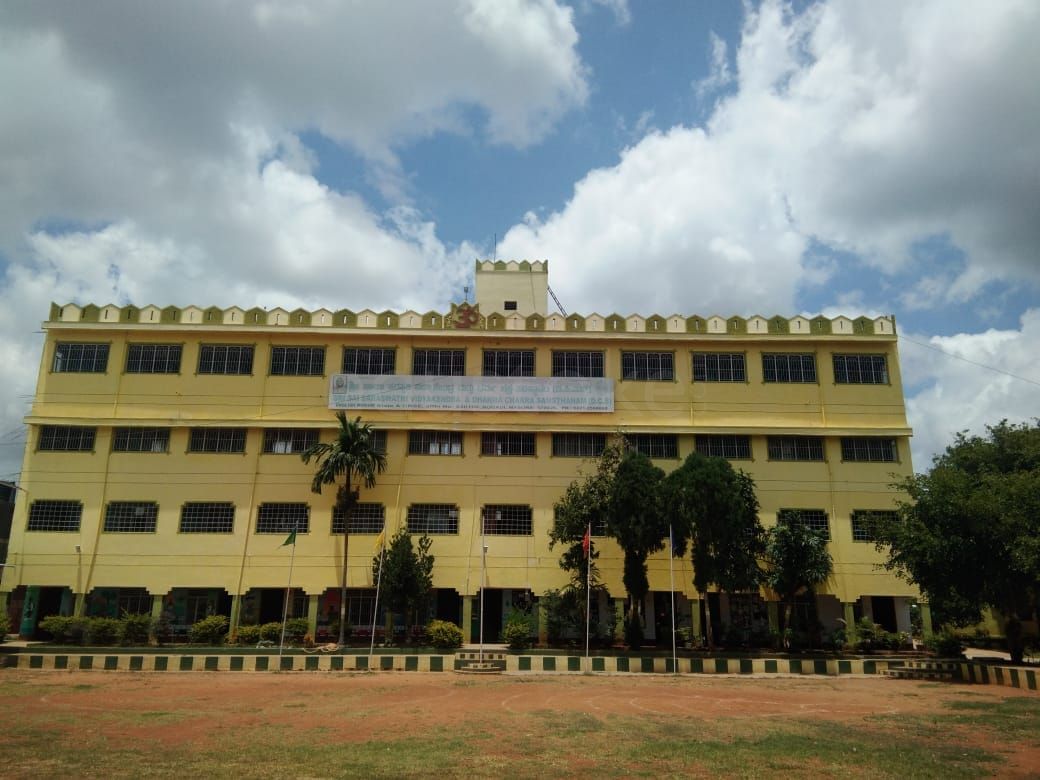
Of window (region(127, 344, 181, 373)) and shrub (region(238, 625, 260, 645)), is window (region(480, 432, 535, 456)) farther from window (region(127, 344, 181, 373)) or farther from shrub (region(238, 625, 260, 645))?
window (region(127, 344, 181, 373))

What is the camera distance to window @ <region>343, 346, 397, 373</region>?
1527 inches

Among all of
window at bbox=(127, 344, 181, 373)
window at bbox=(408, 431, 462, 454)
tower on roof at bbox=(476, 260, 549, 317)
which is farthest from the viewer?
tower on roof at bbox=(476, 260, 549, 317)

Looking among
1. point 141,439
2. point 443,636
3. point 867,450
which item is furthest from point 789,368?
point 141,439

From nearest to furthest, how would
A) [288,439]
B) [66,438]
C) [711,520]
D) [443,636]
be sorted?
[711,520] < [443,636] < [66,438] < [288,439]

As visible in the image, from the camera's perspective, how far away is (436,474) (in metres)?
37.4

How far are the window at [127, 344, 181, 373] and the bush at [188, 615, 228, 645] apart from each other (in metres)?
12.4

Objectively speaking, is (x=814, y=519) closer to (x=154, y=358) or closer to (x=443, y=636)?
(x=443, y=636)

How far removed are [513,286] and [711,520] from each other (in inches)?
769

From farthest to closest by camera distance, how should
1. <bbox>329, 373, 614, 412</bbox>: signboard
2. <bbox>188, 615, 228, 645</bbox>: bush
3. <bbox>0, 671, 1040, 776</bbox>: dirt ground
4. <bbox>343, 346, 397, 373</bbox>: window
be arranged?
<bbox>343, 346, 397, 373</bbox>: window → <bbox>329, 373, 614, 412</bbox>: signboard → <bbox>188, 615, 228, 645</bbox>: bush → <bbox>0, 671, 1040, 776</bbox>: dirt ground

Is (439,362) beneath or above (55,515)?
above

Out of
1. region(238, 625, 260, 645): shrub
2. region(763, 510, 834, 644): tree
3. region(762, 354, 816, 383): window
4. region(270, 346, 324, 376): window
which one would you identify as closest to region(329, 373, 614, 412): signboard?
region(270, 346, 324, 376): window

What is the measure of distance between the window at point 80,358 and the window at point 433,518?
17205 millimetres

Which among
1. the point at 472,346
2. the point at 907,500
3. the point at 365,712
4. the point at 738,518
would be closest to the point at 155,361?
the point at 472,346

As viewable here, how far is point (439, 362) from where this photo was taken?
3903 centimetres
